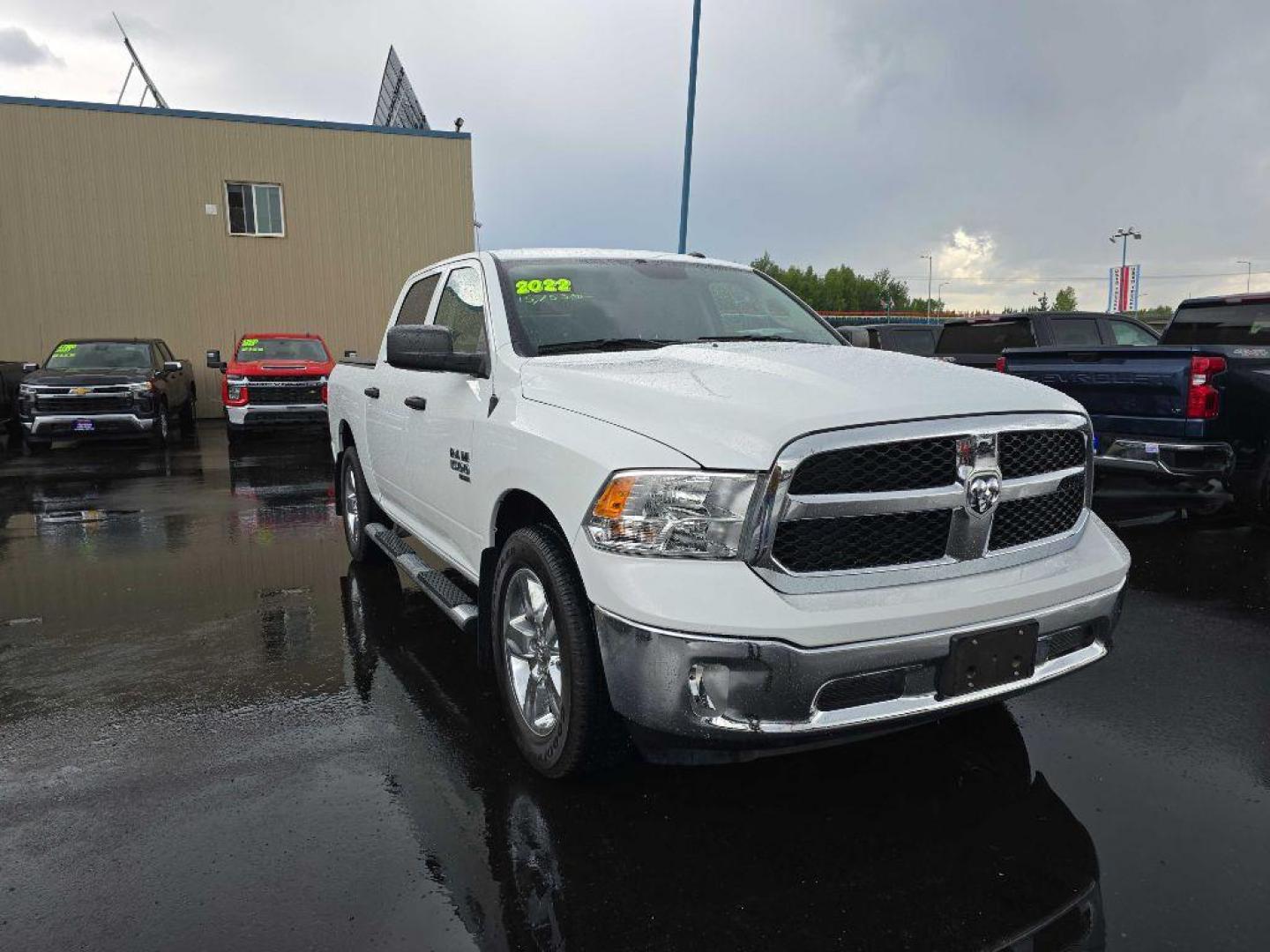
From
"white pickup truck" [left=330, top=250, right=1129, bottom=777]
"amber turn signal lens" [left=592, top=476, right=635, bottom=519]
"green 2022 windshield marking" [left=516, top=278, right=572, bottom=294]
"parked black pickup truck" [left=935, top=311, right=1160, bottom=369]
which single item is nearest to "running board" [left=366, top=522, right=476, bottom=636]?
"white pickup truck" [left=330, top=250, right=1129, bottom=777]

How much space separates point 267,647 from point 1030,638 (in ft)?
12.1

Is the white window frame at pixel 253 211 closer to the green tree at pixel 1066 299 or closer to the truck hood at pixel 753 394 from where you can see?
the truck hood at pixel 753 394

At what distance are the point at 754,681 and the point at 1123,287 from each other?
7953cm

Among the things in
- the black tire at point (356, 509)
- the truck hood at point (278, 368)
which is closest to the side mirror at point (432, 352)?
the black tire at point (356, 509)

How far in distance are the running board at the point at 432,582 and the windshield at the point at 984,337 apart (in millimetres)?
9350

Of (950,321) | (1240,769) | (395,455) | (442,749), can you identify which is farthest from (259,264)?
(1240,769)

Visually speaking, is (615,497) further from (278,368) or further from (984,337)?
(278,368)

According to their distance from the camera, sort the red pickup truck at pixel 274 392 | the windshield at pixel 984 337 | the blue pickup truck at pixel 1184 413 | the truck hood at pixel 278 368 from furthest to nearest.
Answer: the truck hood at pixel 278 368
the red pickup truck at pixel 274 392
the windshield at pixel 984 337
the blue pickup truck at pixel 1184 413

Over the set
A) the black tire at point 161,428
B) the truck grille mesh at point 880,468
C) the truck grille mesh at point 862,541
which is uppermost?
the truck grille mesh at point 880,468

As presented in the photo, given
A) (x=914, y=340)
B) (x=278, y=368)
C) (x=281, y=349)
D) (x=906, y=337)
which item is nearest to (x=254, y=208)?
(x=281, y=349)

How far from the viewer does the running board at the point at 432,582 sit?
376 centimetres

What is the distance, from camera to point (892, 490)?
2.65 meters

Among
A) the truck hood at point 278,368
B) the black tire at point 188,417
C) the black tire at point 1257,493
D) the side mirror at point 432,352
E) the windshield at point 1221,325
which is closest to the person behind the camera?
the side mirror at point 432,352

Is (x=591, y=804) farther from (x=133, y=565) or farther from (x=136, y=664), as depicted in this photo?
(x=133, y=565)
